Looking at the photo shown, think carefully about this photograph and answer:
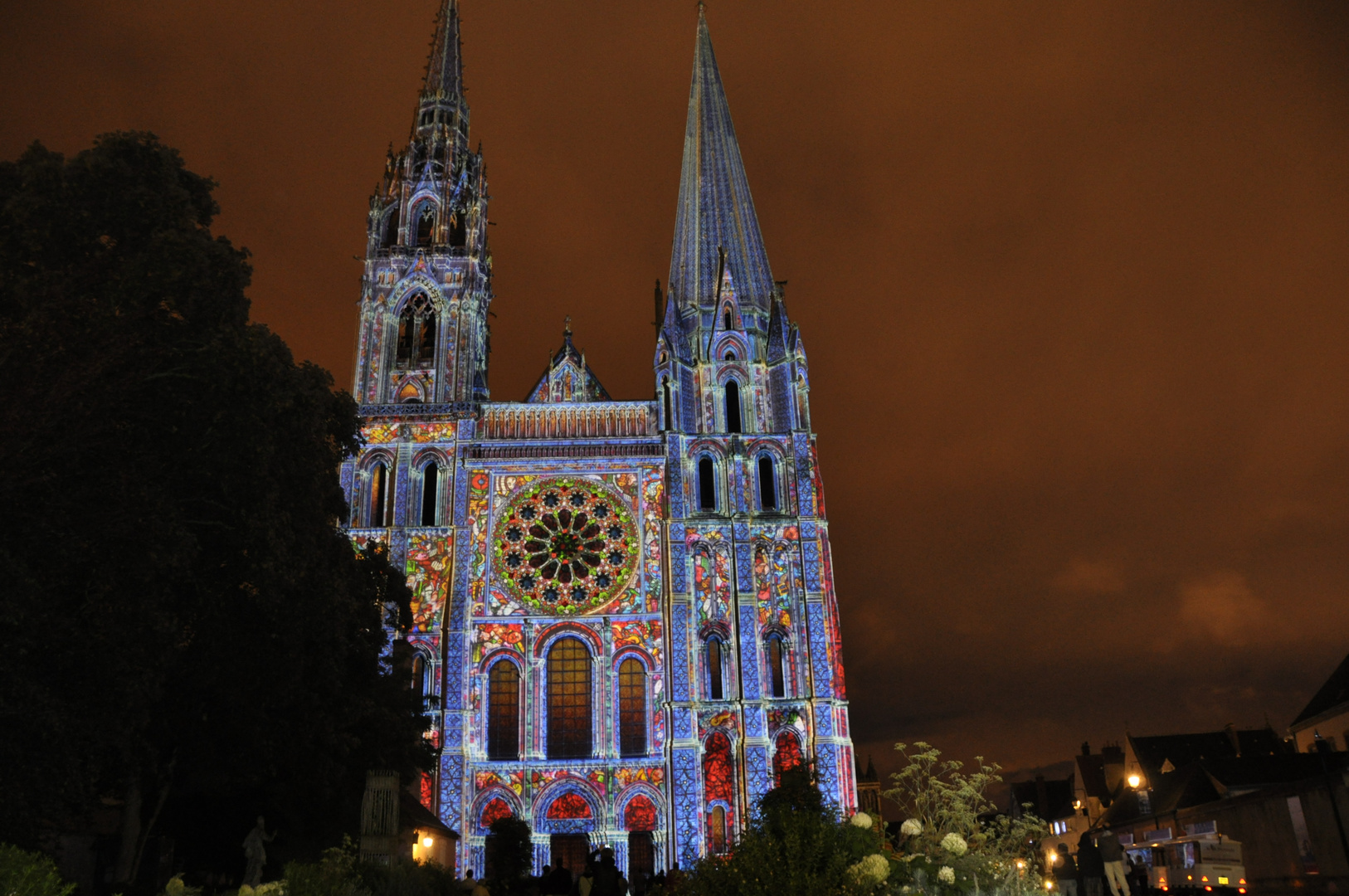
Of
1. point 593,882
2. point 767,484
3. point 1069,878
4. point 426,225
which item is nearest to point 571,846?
point 767,484

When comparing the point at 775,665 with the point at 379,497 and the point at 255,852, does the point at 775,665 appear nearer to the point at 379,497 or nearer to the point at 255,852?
the point at 379,497

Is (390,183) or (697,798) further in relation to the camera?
(390,183)

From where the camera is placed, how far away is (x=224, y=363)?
15.3 m

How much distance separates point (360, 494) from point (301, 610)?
16.9m

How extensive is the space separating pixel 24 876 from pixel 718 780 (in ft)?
74.7

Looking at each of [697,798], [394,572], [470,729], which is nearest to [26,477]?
[394,572]

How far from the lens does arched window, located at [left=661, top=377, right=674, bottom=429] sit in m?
34.6

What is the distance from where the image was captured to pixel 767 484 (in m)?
34.1

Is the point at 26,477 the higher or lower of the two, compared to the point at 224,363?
lower

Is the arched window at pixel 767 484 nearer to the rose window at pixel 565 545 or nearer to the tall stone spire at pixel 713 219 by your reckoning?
the rose window at pixel 565 545

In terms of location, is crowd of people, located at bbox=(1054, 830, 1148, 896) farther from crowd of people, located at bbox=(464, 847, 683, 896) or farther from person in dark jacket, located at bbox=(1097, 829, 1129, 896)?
crowd of people, located at bbox=(464, 847, 683, 896)

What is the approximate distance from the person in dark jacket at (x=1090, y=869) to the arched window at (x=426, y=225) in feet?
101

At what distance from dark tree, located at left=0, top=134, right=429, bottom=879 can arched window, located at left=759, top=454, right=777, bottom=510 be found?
55.1ft

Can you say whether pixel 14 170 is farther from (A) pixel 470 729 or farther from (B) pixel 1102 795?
(B) pixel 1102 795
